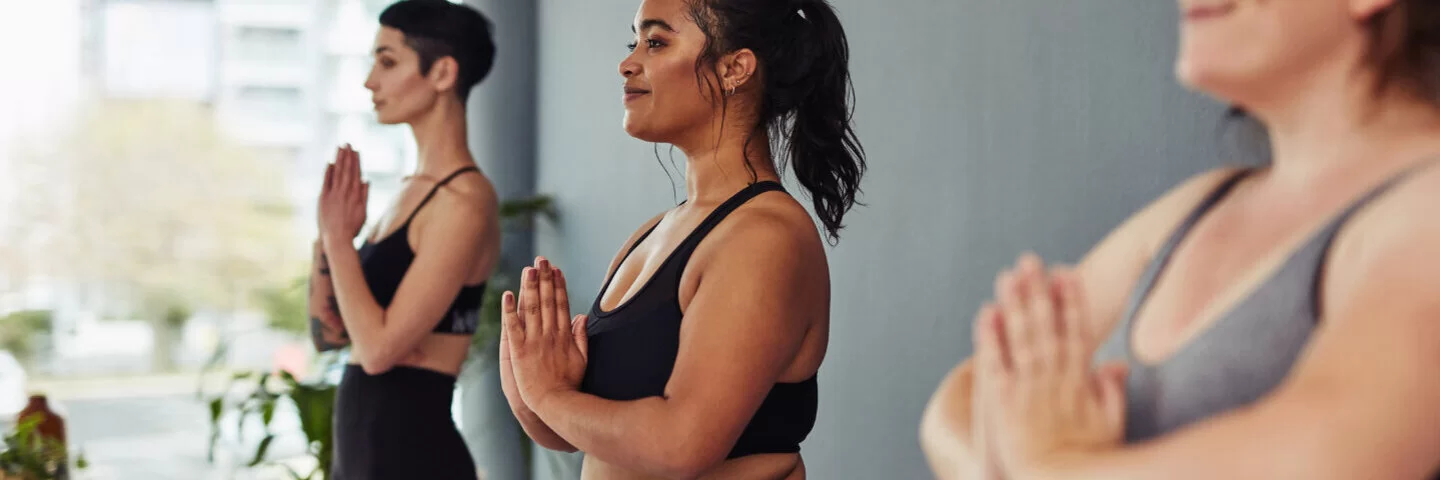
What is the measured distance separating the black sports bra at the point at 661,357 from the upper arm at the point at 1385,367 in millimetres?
800

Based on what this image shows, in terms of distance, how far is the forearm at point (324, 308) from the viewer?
2293 millimetres

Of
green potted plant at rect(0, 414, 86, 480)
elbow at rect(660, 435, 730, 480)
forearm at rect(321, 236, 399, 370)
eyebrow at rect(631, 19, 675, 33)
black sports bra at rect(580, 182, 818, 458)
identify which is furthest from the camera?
green potted plant at rect(0, 414, 86, 480)

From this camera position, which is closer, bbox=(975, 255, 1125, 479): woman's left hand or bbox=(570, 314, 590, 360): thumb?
bbox=(975, 255, 1125, 479): woman's left hand

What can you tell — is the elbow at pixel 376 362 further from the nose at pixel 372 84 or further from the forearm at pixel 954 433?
the forearm at pixel 954 433

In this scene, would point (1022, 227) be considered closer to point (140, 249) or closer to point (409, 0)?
point (409, 0)

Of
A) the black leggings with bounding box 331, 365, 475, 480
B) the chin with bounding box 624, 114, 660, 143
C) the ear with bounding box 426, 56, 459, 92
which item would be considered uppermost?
the ear with bounding box 426, 56, 459, 92

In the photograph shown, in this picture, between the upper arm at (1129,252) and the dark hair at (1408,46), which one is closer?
the dark hair at (1408,46)

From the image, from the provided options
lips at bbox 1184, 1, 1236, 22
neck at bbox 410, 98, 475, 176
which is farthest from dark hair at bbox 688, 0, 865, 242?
neck at bbox 410, 98, 475, 176

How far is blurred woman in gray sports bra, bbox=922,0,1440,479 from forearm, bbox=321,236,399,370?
1.58 metres

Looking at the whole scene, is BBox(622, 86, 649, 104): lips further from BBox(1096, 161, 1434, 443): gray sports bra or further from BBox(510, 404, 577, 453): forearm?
BBox(1096, 161, 1434, 443): gray sports bra

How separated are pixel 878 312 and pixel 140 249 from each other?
2849 mm

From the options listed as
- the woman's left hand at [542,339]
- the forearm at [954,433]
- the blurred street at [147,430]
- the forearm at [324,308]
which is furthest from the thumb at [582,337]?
the blurred street at [147,430]

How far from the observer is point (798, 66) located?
1.42m

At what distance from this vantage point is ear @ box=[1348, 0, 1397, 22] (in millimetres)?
638
